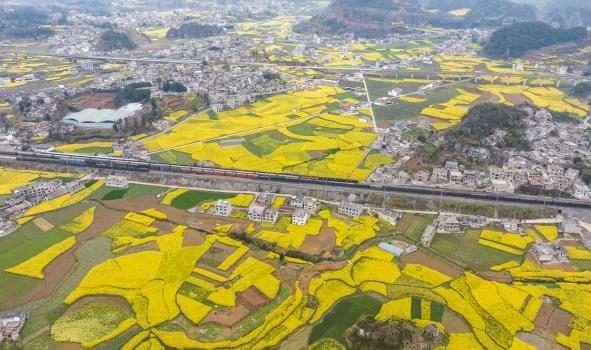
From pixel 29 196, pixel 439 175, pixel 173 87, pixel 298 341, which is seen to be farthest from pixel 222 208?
pixel 173 87

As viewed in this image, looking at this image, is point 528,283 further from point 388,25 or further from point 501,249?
point 388,25

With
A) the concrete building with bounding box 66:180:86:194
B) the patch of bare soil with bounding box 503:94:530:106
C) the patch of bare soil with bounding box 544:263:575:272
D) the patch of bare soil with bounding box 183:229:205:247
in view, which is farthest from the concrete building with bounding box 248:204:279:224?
the patch of bare soil with bounding box 503:94:530:106

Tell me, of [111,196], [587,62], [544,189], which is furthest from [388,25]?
[111,196]

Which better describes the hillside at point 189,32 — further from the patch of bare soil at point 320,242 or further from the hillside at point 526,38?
the patch of bare soil at point 320,242

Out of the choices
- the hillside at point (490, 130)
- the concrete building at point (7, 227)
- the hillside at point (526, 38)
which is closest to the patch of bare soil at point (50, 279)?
the concrete building at point (7, 227)

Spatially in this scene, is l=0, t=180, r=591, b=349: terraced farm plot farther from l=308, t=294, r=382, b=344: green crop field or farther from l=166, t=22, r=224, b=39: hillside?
l=166, t=22, r=224, b=39: hillside

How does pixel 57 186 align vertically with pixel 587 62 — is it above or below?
below
